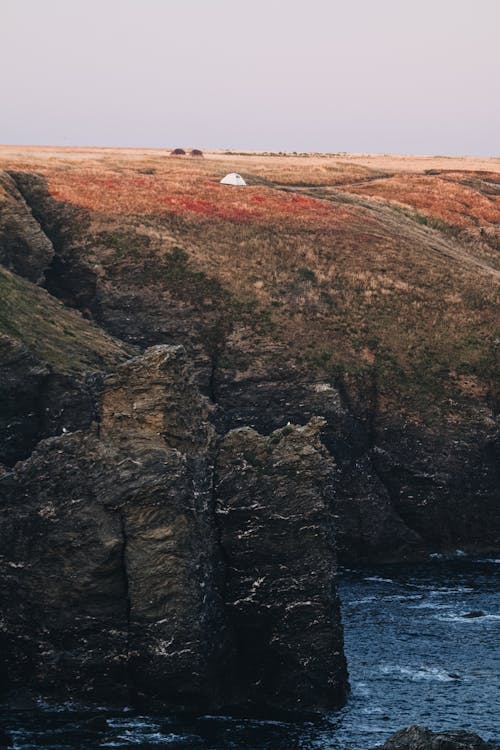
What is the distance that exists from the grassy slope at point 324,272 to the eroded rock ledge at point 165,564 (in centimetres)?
3356

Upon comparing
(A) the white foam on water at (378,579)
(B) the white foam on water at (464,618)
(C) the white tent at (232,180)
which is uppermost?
(C) the white tent at (232,180)

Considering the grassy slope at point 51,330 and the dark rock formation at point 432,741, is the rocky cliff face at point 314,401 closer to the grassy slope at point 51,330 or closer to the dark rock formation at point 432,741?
the grassy slope at point 51,330

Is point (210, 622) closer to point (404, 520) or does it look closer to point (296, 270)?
point (404, 520)

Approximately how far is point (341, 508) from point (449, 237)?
67.9m

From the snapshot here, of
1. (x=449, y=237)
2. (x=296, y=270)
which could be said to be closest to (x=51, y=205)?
(x=296, y=270)

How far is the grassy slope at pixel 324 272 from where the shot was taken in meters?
87.8

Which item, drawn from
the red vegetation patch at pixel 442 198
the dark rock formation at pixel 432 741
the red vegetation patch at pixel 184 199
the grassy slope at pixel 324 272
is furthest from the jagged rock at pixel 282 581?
the red vegetation patch at pixel 442 198

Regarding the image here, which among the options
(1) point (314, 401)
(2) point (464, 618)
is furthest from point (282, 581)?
(1) point (314, 401)

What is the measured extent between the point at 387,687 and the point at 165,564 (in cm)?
1347

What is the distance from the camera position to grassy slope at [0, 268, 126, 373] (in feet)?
244

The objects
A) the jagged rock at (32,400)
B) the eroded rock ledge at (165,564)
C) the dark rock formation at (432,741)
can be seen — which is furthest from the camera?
the jagged rock at (32,400)

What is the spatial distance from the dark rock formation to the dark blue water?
5.54m

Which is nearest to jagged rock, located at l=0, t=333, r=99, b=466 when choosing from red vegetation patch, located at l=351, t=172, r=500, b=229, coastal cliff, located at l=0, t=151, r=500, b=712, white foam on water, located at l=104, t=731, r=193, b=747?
coastal cliff, located at l=0, t=151, r=500, b=712

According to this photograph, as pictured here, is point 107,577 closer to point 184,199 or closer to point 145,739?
point 145,739
